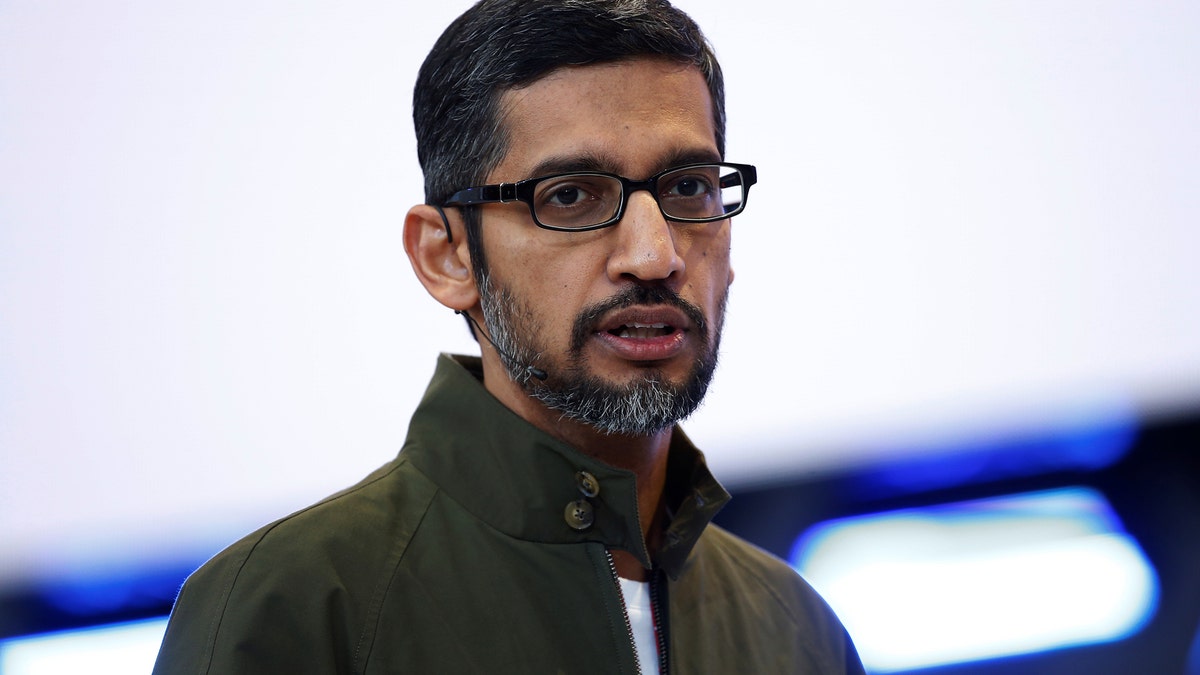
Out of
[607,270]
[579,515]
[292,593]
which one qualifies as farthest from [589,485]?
[292,593]

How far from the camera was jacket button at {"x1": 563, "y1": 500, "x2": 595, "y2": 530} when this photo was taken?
1.35 metres

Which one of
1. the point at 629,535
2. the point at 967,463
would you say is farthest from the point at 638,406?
the point at 967,463

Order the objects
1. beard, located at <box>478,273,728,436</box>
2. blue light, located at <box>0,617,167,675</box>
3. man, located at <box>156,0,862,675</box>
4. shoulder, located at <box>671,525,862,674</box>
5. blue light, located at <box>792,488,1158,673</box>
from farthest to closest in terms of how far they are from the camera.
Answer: blue light, located at <box>792,488,1158,673</box> → blue light, located at <box>0,617,167,675</box> → shoulder, located at <box>671,525,862,674</box> → beard, located at <box>478,273,728,436</box> → man, located at <box>156,0,862,675</box>

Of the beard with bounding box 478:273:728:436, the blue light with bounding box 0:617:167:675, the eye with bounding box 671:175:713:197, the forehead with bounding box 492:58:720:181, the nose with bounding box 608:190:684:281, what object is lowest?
the blue light with bounding box 0:617:167:675

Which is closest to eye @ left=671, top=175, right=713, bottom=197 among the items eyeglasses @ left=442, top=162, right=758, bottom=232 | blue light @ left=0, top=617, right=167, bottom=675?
eyeglasses @ left=442, top=162, right=758, bottom=232

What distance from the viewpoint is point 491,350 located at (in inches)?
59.7

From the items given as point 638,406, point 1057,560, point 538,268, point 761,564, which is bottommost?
point 1057,560

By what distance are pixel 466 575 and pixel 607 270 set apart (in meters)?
0.39

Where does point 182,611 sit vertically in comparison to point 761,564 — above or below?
above

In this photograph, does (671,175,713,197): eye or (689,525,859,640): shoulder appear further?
(689,525,859,640): shoulder

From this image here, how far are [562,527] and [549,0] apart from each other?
0.66 m

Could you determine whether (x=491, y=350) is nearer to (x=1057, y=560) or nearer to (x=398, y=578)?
(x=398, y=578)

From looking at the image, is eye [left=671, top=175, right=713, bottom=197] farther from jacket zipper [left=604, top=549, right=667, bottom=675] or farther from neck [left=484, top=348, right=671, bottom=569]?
jacket zipper [left=604, top=549, right=667, bottom=675]

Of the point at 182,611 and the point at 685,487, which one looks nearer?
the point at 182,611
